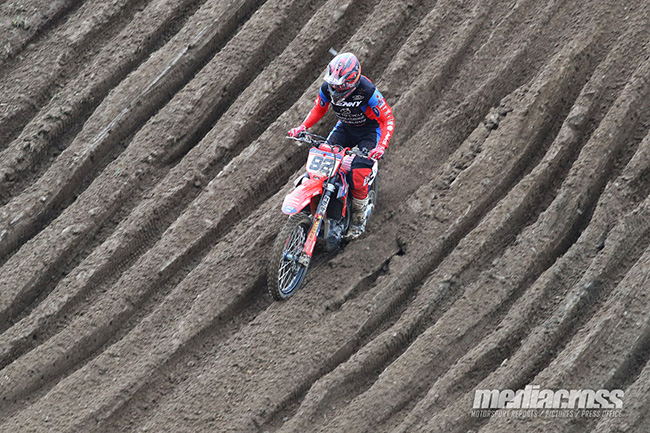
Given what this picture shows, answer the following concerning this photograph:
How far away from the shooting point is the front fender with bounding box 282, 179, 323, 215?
335 inches

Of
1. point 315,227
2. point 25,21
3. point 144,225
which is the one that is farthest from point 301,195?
point 25,21

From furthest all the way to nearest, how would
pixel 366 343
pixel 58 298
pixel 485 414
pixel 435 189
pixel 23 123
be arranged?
1. pixel 23 123
2. pixel 435 189
3. pixel 58 298
4. pixel 366 343
5. pixel 485 414

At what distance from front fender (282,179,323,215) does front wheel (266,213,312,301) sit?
0.36 m

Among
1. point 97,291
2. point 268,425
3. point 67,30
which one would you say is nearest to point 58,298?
point 97,291

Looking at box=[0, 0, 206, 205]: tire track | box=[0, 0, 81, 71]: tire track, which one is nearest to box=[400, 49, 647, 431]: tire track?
box=[0, 0, 206, 205]: tire track

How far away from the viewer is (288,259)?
29.5 ft

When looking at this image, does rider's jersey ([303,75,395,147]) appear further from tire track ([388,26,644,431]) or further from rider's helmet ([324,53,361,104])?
tire track ([388,26,644,431])

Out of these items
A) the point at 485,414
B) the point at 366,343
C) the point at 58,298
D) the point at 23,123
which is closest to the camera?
the point at 485,414

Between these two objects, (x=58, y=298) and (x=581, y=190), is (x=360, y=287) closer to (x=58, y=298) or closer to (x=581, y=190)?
(x=581, y=190)

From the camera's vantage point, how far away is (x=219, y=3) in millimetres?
12320

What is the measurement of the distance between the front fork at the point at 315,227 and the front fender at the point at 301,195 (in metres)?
0.10

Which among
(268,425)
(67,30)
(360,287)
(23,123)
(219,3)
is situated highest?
(219,3)

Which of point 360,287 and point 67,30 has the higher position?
point 67,30

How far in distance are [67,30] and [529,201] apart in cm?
782
